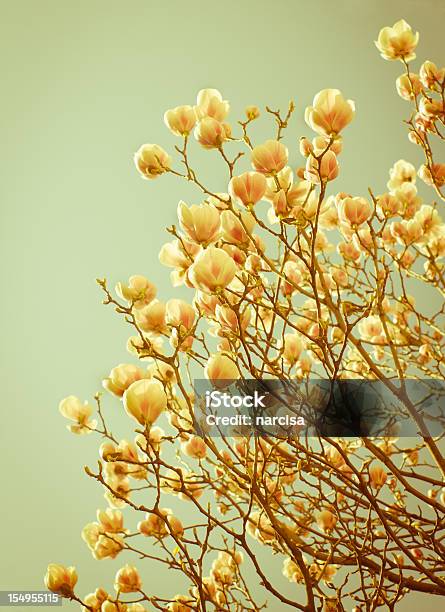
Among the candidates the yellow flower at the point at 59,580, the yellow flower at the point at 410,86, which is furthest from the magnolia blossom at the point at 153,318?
the yellow flower at the point at 410,86

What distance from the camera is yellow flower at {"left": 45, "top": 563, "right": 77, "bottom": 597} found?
1.53 feet

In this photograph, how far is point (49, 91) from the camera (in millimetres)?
1699

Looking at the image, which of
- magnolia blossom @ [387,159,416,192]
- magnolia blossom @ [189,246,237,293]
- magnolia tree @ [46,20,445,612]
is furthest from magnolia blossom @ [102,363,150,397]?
magnolia blossom @ [387,159,416,192]

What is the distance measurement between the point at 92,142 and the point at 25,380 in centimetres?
71

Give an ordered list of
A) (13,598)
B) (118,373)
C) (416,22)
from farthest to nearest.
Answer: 1. (416,22)
2. (13,598)
3. (118,373)

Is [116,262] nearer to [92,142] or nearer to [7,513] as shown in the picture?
[92,142]

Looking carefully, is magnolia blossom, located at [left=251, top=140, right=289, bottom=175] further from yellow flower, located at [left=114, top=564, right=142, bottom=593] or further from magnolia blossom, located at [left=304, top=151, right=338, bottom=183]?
yellow flower, located at [left=114, top=564, right=142, bottom=593]

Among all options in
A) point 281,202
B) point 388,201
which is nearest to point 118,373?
point 281,202

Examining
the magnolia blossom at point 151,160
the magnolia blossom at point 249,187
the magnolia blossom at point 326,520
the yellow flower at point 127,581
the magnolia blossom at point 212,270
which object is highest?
the magnolia blossom at point 151,160

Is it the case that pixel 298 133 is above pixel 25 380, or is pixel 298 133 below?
above

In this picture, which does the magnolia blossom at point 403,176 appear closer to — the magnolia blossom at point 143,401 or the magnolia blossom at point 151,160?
the magnolia blossom at point 151,160

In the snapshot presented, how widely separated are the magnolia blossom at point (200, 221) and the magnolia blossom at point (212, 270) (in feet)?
0.12

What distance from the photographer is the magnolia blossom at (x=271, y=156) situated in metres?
0.48

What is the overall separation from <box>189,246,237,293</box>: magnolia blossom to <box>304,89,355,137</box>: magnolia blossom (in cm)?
15
